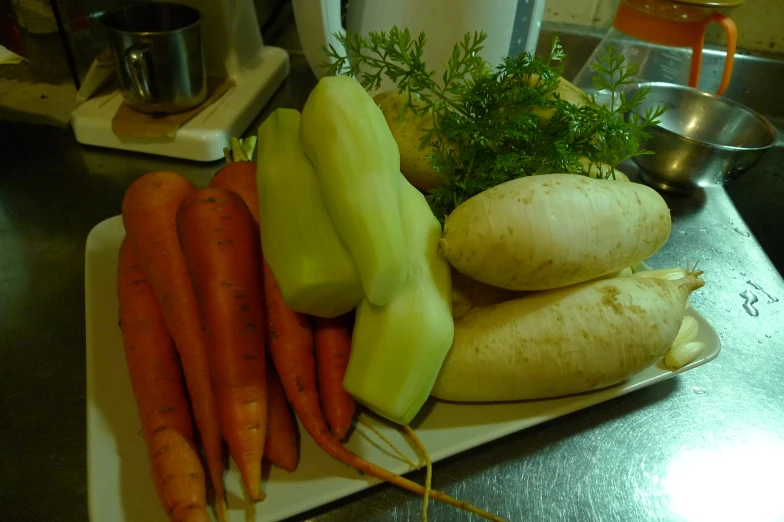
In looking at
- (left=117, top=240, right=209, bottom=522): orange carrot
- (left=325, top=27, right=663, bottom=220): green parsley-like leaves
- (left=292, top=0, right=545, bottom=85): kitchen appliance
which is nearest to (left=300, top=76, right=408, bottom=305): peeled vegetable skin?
(left=325, top=27, right=663, bottom=220): green parsley-like leaves

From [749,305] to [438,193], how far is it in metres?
0.53

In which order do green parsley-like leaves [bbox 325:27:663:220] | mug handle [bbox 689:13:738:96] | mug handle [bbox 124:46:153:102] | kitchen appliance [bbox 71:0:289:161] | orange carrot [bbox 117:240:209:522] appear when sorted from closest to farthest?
orange carrot [bbox 117:240:209:522] → green parsley-like leaves [bbox 325:27:663:220] → mug handle [bbox 124:46:153:102] → kitchen appliance [bbox 71:0:289:161] → mug handle [bbox 689:13:738:96]

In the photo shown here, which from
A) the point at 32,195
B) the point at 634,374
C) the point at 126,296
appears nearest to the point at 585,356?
the point at 634,374

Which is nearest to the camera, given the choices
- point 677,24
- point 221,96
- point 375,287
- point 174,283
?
point 375,287

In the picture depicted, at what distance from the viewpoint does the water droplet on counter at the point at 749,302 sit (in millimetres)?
757

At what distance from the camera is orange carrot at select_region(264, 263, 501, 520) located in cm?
47

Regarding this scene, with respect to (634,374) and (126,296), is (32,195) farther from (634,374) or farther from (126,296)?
(634,374)

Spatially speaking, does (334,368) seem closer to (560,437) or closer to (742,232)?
(560,437)

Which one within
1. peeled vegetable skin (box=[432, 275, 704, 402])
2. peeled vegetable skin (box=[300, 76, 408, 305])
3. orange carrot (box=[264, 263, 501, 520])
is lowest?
orange carrot (box=[264, 263, 501, 520])

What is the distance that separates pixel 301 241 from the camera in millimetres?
491

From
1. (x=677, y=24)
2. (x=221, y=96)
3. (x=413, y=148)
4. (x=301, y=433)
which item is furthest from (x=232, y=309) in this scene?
(x=677, y=24)

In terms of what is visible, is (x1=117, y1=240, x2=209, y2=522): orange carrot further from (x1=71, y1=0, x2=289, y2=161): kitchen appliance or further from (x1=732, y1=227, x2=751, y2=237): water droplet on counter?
(x1=732, y1=227, x2=751, y2=237): water droplet on counter

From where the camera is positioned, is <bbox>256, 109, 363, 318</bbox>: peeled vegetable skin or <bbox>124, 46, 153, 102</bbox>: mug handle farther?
<bbox>124, 46, 153, 102</bbox>: mug handle

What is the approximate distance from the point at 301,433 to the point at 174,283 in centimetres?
22
